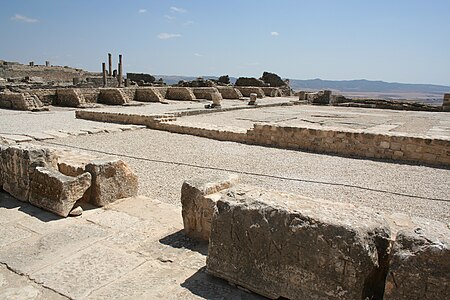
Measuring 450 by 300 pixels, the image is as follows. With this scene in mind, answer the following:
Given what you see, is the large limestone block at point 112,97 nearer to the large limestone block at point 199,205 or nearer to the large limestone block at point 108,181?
the large limestone block at point 108,181

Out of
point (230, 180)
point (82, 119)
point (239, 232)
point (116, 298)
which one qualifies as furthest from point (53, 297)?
point (82, 119)

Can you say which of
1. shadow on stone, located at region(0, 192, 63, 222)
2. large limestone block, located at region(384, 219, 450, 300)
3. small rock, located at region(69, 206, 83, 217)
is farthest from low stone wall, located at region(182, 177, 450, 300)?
shadow on stone, located at region(0, 192, 63, 222)

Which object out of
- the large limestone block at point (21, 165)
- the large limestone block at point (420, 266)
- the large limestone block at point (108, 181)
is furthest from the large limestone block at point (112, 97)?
the large limestone block at point (420, 266)

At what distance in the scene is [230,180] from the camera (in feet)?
13.8

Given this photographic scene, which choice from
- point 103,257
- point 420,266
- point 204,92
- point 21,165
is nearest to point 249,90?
point 204,92

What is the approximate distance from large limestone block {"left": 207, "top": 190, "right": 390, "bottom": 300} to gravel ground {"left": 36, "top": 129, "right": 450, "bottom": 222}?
2942mm

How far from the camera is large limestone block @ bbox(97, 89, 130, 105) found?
21.3 meters

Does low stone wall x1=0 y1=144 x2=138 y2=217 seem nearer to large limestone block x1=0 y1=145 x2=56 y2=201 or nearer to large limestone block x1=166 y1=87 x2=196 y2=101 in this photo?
large limestone block x1=0 y1=145 x2=56 y2=201

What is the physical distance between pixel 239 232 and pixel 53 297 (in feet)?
5.15

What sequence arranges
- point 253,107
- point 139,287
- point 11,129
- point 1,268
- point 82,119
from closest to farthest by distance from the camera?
point 139,287
point 1,268
point 11,129
point 82,119
point 253,107

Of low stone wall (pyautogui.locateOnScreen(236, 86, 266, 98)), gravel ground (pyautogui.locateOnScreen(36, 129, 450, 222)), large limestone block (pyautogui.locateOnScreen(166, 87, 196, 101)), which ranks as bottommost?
gravel ground (pyautogui.locateOnScreen(36, 129, 450, 222))

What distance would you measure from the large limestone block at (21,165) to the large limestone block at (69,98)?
1582cm

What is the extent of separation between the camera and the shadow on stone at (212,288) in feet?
9.16

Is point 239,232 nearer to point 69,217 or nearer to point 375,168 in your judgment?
point 69,217
